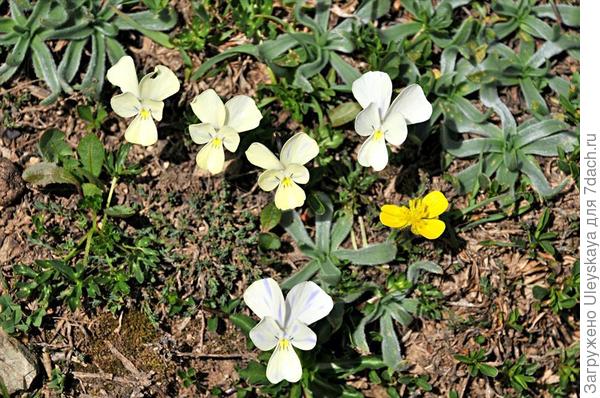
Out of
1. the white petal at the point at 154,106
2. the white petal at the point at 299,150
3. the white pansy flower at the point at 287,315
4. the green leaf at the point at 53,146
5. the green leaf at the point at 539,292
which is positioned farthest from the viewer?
the green leaf at the point at 539,292

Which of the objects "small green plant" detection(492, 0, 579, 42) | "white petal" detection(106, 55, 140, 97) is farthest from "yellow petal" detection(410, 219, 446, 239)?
"white petal" detection(106, 55, 140, 97)

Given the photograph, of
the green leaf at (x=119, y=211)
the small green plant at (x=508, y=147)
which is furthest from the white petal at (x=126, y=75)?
the small green plant at (x=508, y=147)

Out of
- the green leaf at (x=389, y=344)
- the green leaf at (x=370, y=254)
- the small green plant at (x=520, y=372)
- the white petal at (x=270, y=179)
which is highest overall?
the white petal at (x=270, y=179)

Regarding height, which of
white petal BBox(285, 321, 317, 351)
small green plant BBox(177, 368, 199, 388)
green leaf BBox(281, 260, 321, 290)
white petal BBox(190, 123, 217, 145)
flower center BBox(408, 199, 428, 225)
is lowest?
small green plant BBox(177, 368, 199, 388)

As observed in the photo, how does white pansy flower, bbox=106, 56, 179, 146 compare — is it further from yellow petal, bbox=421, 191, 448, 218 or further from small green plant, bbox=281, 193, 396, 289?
yellow petal, bbox=421, 191, 448, 218

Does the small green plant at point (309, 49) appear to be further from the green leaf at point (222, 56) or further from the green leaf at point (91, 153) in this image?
the green leaf at point (91, 153)

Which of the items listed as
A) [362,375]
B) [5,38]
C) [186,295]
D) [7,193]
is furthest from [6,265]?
[362,375]
